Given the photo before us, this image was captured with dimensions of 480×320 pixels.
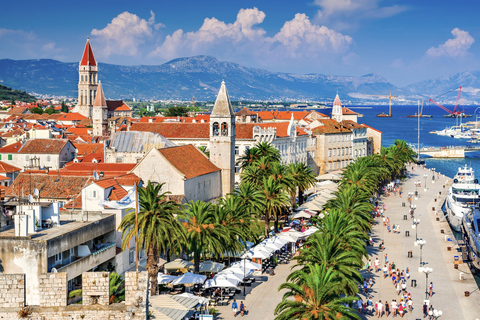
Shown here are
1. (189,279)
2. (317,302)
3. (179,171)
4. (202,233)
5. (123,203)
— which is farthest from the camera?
(179,171)

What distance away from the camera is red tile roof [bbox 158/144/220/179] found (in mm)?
62594

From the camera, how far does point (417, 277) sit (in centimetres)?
5156

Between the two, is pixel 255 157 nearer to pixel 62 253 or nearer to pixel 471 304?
pixel 471 304

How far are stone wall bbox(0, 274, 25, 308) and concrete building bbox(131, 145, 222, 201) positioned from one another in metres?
42.5

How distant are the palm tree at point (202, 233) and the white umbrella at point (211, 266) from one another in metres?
1.27

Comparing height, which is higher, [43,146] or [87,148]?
[43,146]

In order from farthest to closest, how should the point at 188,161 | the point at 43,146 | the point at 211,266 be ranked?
the point at 43,146 < the point at 188,161 < the point at 211,266

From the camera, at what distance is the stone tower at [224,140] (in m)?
72.8

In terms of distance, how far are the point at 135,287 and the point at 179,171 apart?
1681 inches

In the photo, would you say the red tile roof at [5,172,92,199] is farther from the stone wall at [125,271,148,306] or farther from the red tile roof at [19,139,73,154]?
the stone wall at [125,271,148,306]

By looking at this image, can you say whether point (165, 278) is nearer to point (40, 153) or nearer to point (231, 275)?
point (231, 275)

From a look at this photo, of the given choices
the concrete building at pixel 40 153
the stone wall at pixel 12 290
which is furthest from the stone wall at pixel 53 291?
the concrete building at pixel 40 153

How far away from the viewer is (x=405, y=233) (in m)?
70.4

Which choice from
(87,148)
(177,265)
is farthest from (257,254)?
(87,148)
